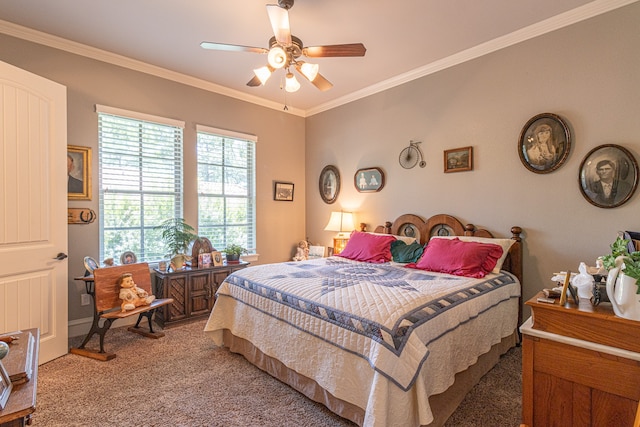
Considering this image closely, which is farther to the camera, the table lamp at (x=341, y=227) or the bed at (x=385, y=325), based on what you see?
the table lamp at (x=341, y=227)

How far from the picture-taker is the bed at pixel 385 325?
1544 mm

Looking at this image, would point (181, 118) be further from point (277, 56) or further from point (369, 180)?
point (369, 180)

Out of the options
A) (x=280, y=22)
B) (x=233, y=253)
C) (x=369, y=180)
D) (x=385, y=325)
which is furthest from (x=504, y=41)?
(x=233, y=253)

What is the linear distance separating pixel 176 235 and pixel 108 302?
98 cm

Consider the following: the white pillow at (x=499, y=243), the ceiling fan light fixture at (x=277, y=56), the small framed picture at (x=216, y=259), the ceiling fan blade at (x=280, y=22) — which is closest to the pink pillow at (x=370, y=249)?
the white pillow at (x=499, y=243)

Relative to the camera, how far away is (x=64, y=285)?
8.98 feet

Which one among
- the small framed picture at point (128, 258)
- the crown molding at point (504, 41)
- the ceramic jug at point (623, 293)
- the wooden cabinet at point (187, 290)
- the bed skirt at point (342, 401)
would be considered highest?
the crown molding at point (504, 41)

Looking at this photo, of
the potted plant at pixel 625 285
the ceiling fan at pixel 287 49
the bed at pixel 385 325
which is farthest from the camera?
the ceiling fan at pixel 287 49

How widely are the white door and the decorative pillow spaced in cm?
321

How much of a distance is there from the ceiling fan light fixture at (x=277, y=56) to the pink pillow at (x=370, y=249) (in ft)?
6.87

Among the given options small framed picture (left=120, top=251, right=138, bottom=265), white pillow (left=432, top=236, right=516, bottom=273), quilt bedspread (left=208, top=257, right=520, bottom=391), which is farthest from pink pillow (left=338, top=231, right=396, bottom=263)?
small framed picture (left=120, top=251, right=138, bottom=265)

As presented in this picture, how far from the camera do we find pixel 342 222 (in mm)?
4336

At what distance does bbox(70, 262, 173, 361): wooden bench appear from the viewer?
8.74 ft

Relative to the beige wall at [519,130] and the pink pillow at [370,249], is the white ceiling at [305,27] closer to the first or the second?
the beige wall at [519,130]
